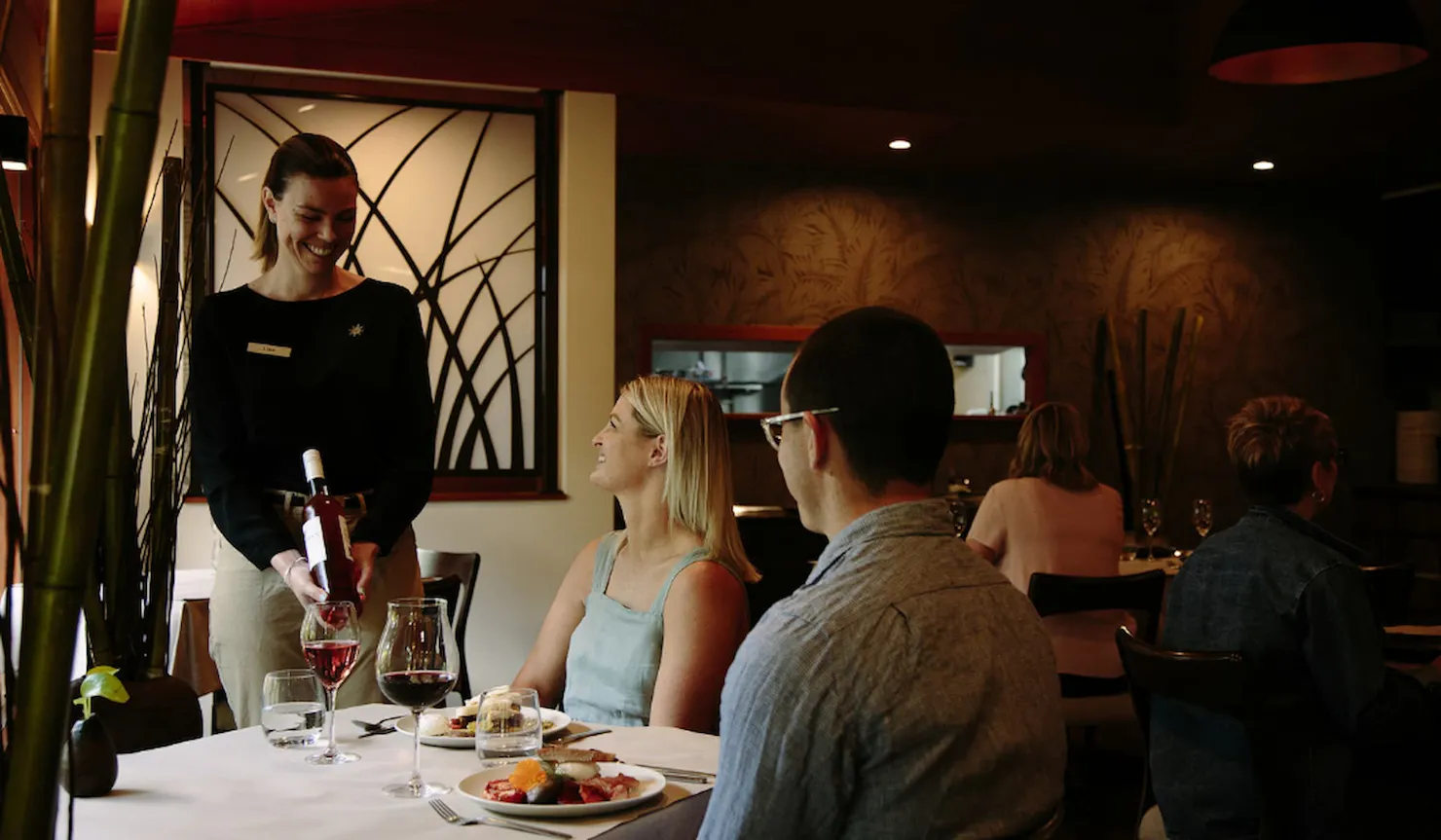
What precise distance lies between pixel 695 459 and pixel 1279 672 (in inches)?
47.9

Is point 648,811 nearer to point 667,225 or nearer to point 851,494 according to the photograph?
point 851,494

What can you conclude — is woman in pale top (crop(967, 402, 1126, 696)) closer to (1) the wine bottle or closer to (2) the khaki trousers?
(2) the khaki trousers

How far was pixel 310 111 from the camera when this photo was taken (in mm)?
5379

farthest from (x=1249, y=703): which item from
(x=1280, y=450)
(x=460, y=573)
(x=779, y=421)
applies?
(x=460, y=573)

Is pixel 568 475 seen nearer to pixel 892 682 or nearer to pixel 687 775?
pixel 687 775

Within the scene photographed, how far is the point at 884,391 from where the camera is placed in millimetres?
1396

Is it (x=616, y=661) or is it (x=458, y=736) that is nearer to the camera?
(x=458, y=736)

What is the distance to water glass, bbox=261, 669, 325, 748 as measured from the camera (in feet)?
6.37

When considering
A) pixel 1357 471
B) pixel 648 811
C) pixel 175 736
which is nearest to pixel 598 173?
pixel 175 736

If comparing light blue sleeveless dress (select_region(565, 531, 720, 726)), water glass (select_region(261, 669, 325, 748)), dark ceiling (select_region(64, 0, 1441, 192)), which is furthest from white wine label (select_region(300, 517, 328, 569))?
dark ceiling (select_region(64, 0, 1441, 192))

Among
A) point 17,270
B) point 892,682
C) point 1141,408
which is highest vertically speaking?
point 17,270

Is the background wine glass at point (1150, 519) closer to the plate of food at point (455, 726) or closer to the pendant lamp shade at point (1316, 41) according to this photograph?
the pendant lamp shade at point (1316, 41)

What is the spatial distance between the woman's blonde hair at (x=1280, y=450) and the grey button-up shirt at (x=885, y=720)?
69.4 inches

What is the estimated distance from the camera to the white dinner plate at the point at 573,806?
159cm
